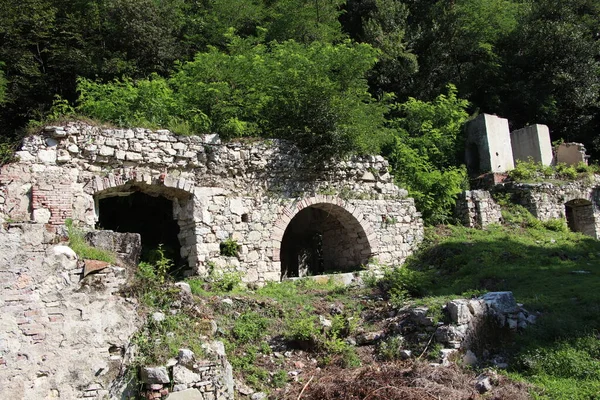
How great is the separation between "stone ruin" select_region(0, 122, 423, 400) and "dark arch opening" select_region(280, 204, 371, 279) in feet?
0.12

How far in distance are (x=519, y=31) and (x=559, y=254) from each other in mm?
13446

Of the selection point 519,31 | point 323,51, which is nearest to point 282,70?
point 323,51

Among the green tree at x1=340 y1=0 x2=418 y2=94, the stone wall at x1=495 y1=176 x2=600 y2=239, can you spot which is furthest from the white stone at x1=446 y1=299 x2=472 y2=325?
the green tree at x1=340 y1=0 x2=418 y2=94

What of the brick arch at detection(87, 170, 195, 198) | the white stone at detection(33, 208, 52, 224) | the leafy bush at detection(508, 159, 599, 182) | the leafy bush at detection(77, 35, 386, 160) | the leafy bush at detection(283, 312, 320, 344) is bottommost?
the leafy bush at detection(283, 312, 320, 344)

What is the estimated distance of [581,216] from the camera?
1667 cm


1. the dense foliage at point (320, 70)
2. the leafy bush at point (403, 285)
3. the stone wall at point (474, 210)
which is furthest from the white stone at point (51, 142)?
the stone wall at point (474, 210)

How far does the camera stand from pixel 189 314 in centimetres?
664

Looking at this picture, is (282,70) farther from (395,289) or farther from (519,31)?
(519,31)

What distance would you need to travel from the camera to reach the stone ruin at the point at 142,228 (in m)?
5.71

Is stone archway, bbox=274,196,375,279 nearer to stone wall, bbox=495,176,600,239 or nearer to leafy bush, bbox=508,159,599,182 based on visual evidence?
stone wall, bbox=495,176,600,239

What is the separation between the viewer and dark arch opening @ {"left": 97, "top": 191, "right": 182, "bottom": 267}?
1173 centimetres

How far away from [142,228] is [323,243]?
430 centimetres

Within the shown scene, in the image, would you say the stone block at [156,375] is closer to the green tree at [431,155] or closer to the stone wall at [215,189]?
the stone wall at [215,189]

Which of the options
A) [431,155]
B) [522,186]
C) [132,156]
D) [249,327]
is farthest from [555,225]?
[132,156]
